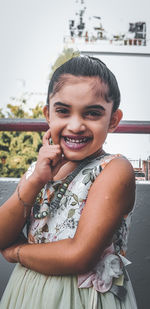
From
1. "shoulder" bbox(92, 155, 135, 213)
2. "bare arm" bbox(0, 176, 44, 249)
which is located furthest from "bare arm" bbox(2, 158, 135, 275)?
"bare arm" bbox(0, 176, 44, 249)

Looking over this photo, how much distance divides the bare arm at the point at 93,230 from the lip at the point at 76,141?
0.40 ft

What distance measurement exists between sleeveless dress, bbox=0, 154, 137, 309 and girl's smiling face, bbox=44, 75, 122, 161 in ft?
0.29

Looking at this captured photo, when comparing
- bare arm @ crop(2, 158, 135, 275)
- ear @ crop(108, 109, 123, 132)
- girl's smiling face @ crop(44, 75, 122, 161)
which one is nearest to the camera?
bare arm @ crop(2, 158, 135, 275)

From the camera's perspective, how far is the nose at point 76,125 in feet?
3.75

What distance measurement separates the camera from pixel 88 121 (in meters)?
1.16

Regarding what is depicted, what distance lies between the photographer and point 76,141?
1.18 meters

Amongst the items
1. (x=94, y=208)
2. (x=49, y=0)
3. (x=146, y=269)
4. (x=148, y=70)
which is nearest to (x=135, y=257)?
(x=146, y=269)

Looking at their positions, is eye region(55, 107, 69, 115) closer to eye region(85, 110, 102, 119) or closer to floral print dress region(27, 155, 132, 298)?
eye region(85, 110, 102, 119)

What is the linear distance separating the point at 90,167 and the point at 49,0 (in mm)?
11719

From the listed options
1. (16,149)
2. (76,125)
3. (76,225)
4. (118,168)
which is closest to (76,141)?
(76,125)

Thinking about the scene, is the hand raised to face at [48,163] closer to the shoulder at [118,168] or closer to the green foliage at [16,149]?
the shoulder at [118,168]

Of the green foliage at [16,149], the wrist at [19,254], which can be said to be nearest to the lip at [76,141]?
the wrist at [19,254]

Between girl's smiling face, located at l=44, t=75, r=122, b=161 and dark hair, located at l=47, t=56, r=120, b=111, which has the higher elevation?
dark hair, located at l=47, t=56, r=120, b=111

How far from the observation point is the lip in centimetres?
118
